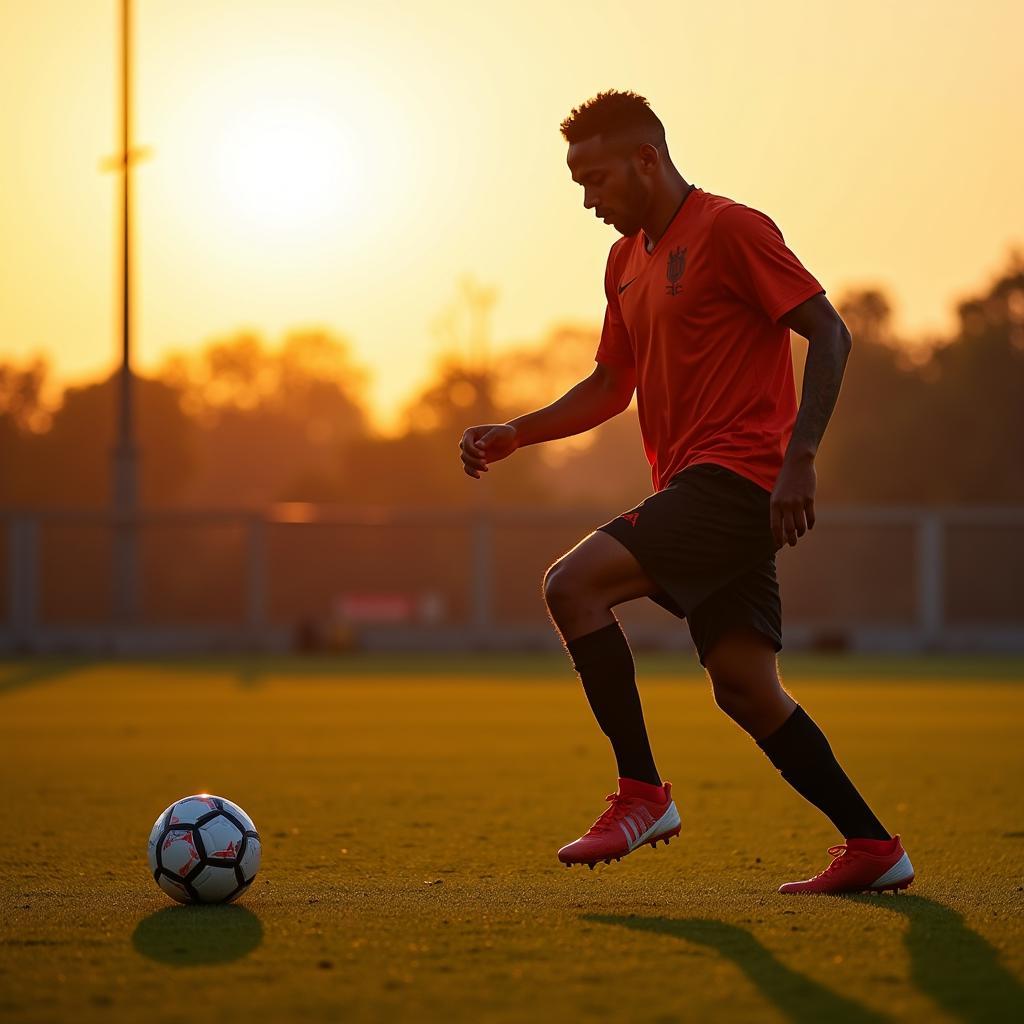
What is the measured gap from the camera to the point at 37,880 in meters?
5.98

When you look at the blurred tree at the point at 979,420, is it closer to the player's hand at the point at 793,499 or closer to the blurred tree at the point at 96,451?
→ the blurred tree at the point at 96,451

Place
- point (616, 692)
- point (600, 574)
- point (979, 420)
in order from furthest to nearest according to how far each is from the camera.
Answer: point (979, 420)
point (616, 692)
point (600, 574)

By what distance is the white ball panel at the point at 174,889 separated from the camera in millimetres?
5312

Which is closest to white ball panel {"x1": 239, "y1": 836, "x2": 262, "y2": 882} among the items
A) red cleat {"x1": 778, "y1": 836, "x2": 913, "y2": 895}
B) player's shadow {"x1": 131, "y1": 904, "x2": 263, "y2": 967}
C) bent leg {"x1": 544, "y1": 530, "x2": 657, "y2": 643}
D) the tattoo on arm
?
player's shadow {"x1": 131, "y1": 904, "x2": 263, "y2": 967}

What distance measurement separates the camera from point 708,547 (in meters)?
→ 5.30

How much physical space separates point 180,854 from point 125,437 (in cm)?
2589

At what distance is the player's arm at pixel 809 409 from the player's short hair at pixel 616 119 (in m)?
0.75

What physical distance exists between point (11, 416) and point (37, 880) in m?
43.1

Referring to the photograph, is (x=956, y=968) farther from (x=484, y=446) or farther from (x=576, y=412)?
(x=576, y=412)

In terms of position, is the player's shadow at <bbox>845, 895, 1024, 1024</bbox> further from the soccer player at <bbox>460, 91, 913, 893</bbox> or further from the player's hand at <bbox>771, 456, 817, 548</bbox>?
the player's hand at <bbox>771, 456, 817, 548</bbox>

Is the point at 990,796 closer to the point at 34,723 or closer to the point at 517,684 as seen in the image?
the point at 34,723

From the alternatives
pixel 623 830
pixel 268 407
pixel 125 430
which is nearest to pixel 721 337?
pixel 623 830

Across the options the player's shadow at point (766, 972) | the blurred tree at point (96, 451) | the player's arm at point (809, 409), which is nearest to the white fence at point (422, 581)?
the blurred tree at point (96, 451)

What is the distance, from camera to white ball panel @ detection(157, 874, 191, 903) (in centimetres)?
531
